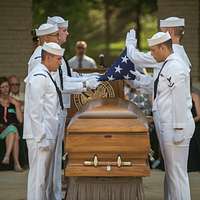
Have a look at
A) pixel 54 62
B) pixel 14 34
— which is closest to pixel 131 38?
pixel 54 62

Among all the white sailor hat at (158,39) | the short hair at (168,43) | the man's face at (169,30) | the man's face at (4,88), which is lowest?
the man's face at (4,88)

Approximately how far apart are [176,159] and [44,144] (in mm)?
1282

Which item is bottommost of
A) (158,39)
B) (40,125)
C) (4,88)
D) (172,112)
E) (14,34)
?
(40,125)

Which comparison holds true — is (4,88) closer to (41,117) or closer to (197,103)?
(197,103)

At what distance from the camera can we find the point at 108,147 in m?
7.76

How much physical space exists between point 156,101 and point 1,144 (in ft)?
13.4

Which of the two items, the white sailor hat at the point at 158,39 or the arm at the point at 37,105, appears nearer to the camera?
the arm at the point at 37,105

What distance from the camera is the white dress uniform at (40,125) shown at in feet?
27.1

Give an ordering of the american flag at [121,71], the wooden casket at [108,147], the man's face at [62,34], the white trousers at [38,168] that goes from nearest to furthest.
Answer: the wooden casket at [108,147] → the white trousers at [38,168] → the american flag at [121,71] → the man's face at [62,34]

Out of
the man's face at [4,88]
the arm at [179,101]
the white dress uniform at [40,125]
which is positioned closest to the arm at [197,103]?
the man's face at [4,88]

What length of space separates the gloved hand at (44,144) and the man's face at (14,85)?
4.12 metres

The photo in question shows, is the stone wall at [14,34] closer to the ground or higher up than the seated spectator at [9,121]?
higher up

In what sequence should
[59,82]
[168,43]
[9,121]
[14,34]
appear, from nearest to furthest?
1. [168,43]
2. [59,82]
3. [9,121]
4. [14,34]

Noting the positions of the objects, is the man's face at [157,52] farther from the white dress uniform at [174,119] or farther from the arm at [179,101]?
the arm at [179,101]
